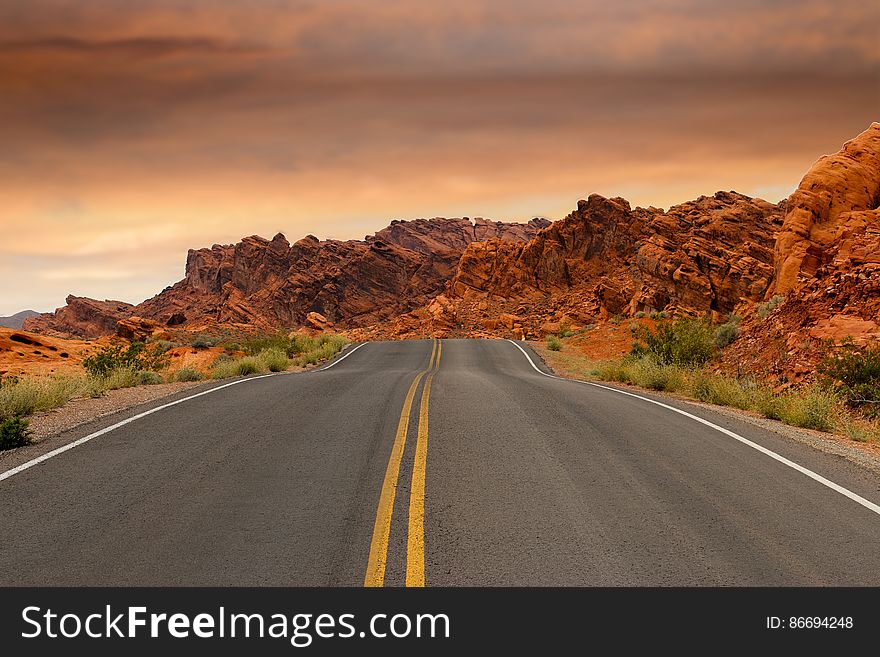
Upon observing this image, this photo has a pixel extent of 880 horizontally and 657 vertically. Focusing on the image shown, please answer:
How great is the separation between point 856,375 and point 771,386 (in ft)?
10.7

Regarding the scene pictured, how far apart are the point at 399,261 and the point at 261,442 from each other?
12283 cm

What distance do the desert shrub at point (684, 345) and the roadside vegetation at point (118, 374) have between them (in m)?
15.5

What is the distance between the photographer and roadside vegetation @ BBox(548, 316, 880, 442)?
40.1ft

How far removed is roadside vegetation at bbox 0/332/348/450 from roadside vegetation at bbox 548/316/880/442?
13437mm

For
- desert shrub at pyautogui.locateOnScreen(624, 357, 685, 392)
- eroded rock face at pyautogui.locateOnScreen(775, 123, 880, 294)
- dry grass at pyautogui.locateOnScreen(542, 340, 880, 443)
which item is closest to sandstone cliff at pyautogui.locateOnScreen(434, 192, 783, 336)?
eroded rock face at pyautogui.locateOnScreen(775, 123, 880, 294)

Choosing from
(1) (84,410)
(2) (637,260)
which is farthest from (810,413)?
(2) (637,260)

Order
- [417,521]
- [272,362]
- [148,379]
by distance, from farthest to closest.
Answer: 1. [272,362]
2. [148,379]
3. [417,521]

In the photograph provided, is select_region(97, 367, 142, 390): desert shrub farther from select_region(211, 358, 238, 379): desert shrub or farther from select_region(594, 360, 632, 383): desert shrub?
select_region(594, 360, 632, 383): desert shrub

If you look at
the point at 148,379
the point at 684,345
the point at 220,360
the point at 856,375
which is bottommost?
the point at 220,360

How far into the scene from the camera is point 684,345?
76.4ft

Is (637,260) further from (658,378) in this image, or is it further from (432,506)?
(432,506)

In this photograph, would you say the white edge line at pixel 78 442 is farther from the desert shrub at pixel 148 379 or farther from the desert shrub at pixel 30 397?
the desert shrub at pixel 148 379

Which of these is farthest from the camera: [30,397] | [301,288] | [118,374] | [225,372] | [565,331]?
[301,288]
